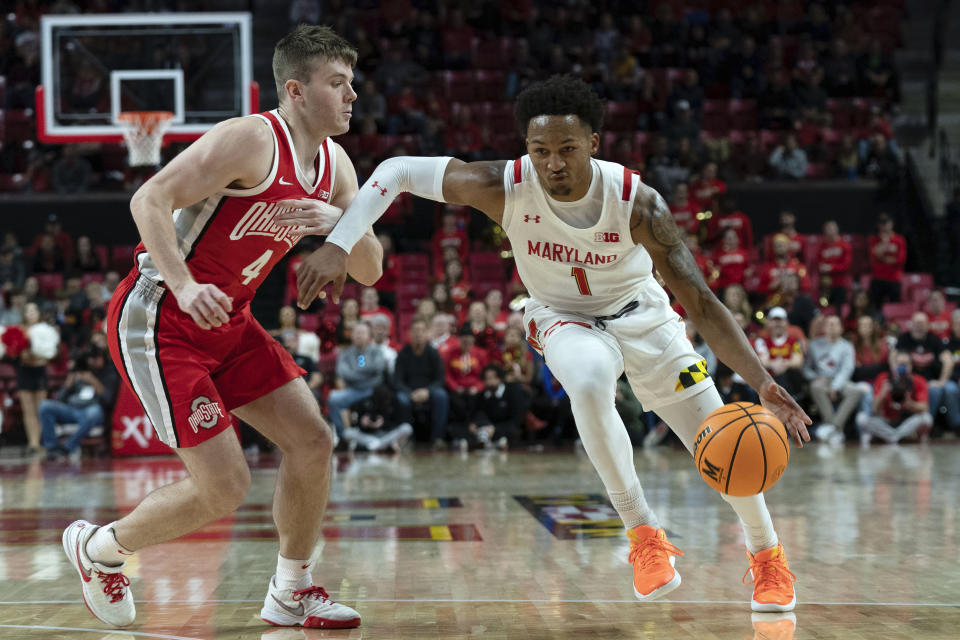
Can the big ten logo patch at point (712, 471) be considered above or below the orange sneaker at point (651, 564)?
above

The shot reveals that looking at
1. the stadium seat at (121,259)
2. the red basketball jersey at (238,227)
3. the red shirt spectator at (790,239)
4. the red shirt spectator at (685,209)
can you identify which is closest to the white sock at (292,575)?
the red basketball jersey at (238,227)

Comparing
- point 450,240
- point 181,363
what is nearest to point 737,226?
point 450,240

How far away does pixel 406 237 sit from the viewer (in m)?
15.8

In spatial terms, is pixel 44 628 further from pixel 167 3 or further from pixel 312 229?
pixel 167 3

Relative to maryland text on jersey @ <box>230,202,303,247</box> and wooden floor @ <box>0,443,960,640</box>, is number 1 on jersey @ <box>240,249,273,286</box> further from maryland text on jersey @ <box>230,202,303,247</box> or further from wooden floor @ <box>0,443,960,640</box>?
wooden floor @ <box>0,443,960,640</box>

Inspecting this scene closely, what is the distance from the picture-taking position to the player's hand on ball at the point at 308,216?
384cm

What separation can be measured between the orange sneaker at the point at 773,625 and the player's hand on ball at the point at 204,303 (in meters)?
2.08

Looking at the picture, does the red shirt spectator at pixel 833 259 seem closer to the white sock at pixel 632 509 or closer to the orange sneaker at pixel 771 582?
the orange sneaker at pixel 771 582

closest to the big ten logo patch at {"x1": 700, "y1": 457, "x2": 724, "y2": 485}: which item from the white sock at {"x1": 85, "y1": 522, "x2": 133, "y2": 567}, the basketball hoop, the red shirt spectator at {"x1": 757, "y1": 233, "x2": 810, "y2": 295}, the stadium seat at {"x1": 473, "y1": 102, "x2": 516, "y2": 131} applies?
the white sock at {"x1": 85, "y1": 522, "x2": 133, "y2": 567}

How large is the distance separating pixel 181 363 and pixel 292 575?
2.92ft

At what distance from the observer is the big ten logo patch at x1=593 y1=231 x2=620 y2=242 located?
4.03 metres

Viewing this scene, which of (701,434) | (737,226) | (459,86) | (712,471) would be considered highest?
(459,86)

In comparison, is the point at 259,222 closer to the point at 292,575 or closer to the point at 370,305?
the point at 292,575

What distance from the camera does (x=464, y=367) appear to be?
1222 cm
